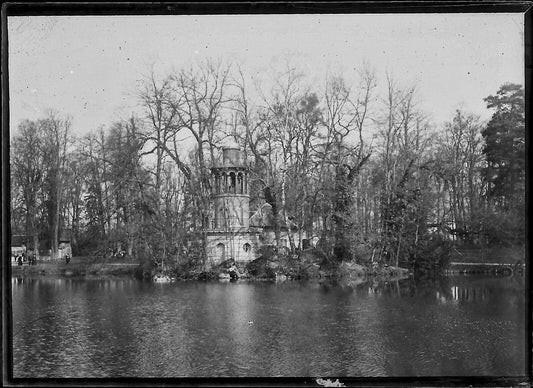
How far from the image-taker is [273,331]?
12500 mm

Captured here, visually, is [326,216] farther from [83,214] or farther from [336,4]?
[336,4]

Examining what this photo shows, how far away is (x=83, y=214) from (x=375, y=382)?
45.7 ft

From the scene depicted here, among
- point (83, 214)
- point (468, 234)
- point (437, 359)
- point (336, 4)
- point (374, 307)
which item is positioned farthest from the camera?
point (83, 214)

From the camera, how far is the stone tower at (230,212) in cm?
1909

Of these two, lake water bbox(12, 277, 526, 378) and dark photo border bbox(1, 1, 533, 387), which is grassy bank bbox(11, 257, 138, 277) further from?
dark photo border bbox(1, 1, 533, 387)

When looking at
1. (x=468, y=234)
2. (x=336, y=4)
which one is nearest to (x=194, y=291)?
(x=468, y=234)

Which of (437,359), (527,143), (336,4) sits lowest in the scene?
(437,359)

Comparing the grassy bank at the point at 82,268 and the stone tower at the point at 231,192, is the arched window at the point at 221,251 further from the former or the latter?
the grassy bank at the point at 82,268

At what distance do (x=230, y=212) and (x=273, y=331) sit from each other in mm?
7465

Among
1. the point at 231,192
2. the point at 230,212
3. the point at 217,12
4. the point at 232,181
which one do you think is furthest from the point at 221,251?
the point at 217,12

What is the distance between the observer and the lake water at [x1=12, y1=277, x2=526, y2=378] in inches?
403

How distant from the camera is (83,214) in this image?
1978 cm

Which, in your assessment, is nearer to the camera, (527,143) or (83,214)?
(527,143)

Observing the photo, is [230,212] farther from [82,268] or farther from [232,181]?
[82,268]
